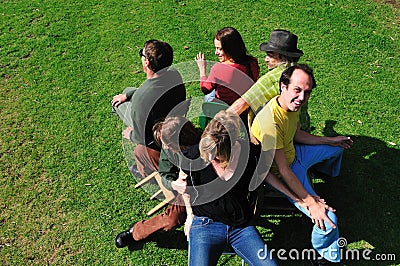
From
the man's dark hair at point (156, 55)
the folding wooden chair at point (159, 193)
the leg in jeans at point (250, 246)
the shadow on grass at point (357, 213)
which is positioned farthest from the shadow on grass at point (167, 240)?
the man's dark hair at point (156, 55)

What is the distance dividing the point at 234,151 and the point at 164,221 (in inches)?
48.5

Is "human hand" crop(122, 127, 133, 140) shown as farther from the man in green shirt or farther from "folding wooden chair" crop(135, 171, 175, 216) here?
"folding wooden chair" crop(135, 171, 175, 216)

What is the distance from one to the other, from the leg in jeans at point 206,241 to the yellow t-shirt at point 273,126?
2.91 feet

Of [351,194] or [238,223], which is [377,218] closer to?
[351,194]

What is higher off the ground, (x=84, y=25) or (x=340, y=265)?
(x=84, y=25)

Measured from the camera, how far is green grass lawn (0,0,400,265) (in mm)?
5062

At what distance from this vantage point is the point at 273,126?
4.35m

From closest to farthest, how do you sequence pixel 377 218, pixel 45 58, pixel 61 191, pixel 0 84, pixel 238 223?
pixel 238 223 → pixel 377 218 → pixel 61 191 → pixel 0 84 → pixel 45 58

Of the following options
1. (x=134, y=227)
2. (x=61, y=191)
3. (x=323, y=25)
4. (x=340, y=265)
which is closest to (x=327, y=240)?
(x=340, y=265)

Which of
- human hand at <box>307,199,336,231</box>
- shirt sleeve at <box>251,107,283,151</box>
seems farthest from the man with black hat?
human hand at <box>307,199,336,231</box>

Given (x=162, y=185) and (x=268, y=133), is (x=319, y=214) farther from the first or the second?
(x=162, y=185)

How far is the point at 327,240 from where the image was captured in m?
4.28

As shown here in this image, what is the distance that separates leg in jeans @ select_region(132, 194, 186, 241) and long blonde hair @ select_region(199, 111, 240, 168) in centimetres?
87

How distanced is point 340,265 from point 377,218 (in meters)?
0.80
